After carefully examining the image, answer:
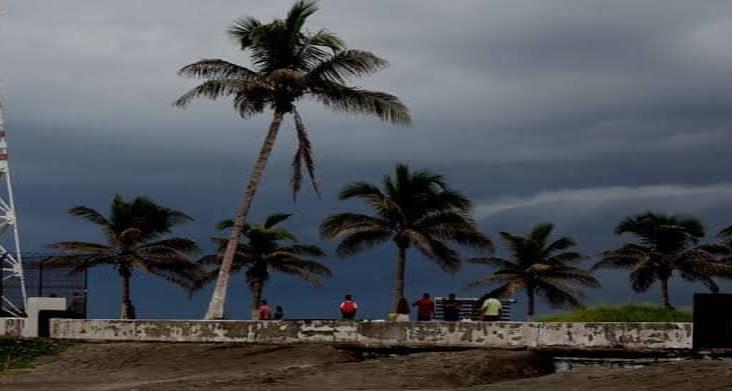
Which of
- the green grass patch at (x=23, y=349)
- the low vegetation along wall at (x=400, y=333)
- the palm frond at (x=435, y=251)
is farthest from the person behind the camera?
the palm frond at (x=435, y=251)

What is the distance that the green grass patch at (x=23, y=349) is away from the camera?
28.6 meters

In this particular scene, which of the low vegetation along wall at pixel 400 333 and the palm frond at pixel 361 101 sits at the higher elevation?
the palm frond at pixel 361 101

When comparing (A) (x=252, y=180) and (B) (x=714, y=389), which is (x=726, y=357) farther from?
(A) (x=252, y=180)

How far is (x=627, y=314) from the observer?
3422 cm

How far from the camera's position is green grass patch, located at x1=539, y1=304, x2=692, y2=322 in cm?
3347

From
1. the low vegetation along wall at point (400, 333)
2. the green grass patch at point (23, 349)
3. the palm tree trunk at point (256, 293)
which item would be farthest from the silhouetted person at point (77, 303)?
the palm tree trunk at point (256, 293)

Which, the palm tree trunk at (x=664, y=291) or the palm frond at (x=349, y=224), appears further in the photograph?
the palm tree trunk at (x=664, y=291)

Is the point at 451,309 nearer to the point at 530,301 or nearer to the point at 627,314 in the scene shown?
the point at 627,314

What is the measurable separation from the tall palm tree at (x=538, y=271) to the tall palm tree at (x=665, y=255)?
262cm

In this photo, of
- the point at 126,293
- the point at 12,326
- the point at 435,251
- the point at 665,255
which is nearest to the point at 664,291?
the point at 665,255

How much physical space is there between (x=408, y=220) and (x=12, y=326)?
51.9 ft

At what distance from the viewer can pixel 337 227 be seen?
4259cm

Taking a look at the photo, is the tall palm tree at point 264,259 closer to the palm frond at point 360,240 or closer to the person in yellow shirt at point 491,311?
the palm frond at point 360,240

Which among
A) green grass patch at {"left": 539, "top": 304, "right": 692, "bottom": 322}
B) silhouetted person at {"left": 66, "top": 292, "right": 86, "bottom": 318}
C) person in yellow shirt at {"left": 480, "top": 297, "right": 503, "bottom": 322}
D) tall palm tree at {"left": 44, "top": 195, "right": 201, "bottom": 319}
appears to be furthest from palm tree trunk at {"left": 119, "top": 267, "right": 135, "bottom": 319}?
person in yellow shirt at {"left": 480, "top": 297, "right": 503, "bottom": 322}
